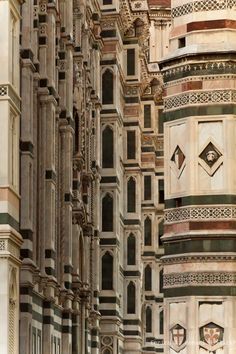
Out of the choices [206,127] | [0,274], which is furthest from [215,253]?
[0,274]

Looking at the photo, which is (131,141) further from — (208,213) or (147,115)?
(208,213)

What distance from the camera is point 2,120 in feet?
60.8

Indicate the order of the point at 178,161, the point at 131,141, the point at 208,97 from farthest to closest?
1. the point at 131,141
2. the point at 178,161
3. the point at 208,97

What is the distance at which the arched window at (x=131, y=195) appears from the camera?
53562 mm

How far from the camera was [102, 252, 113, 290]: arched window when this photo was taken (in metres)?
47.7

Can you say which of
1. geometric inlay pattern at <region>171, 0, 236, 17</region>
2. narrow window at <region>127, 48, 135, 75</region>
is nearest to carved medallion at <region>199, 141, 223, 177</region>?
geometric inlay pattern at <region>171, 0, 236, 17</region>

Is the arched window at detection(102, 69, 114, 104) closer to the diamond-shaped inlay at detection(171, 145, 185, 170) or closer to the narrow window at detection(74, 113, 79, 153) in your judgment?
the narrow window at detection(74, 113, 79, 153)

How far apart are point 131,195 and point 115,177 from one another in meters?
5.78

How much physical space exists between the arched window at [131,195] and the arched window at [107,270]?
19.6 feet


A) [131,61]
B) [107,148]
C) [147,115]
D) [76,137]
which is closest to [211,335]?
[76,137]

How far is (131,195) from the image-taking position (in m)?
53.8

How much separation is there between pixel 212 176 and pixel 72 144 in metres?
19.4

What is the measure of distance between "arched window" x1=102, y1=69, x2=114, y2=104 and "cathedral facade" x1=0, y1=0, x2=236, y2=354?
0.04 m

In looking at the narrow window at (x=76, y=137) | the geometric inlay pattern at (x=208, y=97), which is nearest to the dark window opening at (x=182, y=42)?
the geometric inlay pattern at (x=208, y=97)
